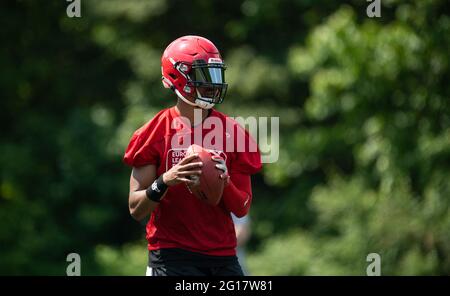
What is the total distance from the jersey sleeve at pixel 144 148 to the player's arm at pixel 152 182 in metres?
0.06

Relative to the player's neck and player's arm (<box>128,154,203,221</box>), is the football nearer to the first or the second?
player's arm (<box>128,154,203,221</box>)

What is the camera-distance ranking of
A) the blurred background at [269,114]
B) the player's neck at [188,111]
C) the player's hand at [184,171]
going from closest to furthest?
the player's hand at [184,171] → the player's neck at [188,111] → the blurred background at [269,114]

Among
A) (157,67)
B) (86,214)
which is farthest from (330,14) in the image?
(86,214)

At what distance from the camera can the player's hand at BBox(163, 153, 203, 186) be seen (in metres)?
5.92

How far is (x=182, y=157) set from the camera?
6168mm

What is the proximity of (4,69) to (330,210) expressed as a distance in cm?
790

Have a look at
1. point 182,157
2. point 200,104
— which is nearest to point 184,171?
point 182,157

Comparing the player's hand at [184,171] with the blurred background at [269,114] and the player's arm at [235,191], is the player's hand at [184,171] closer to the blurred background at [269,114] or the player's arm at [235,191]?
the player's arm at [235,191]

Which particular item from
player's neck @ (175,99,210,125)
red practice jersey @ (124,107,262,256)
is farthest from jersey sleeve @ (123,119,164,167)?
player's neck @ (175,99,210,125)

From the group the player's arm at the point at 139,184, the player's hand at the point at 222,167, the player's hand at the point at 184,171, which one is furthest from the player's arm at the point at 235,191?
the player's arm at the point at 139,184

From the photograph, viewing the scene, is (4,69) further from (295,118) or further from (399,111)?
(399,111)

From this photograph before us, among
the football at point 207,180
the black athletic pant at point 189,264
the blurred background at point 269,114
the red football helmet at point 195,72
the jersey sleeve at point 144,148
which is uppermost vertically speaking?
the blurred background at point 269,114

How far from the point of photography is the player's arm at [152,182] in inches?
233

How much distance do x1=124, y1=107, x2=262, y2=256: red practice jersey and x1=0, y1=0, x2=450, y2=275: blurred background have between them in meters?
7.63
